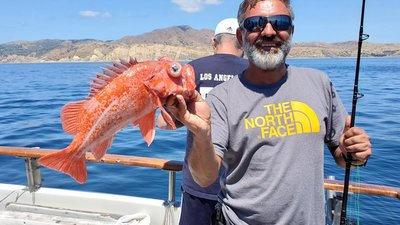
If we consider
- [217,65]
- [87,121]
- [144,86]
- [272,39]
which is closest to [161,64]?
[144,86]

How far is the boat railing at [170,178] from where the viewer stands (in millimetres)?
3160

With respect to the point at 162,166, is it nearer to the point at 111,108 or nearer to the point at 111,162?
the point at 111,162

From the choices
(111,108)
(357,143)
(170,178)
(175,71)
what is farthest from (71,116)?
(170,178)

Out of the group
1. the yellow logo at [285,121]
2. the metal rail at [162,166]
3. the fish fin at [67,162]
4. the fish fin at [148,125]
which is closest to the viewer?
the fish fin at [67,162]

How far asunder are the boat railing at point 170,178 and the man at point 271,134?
41.9 inches

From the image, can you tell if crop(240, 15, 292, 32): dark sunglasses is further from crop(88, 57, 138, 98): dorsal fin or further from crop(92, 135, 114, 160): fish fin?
crop(92, 135, 114, 160): fish fin

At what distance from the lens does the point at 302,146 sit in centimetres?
206

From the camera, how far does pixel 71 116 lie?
1.93 metres

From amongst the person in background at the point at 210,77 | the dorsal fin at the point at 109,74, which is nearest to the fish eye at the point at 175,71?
the dorsal fin at the point at 109,74

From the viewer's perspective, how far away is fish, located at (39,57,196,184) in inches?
70.4

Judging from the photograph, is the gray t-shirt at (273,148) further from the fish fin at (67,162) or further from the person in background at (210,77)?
the fish fin at (67,162)

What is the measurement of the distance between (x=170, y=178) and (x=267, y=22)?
7.52ft

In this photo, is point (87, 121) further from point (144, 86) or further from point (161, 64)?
point (161, 64)

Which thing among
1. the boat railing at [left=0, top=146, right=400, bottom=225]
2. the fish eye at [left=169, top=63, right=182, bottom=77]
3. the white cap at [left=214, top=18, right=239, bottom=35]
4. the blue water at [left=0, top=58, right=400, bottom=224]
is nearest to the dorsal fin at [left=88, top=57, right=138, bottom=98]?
the fish eye at [left=169, top=63, right=182, bottom=77]
